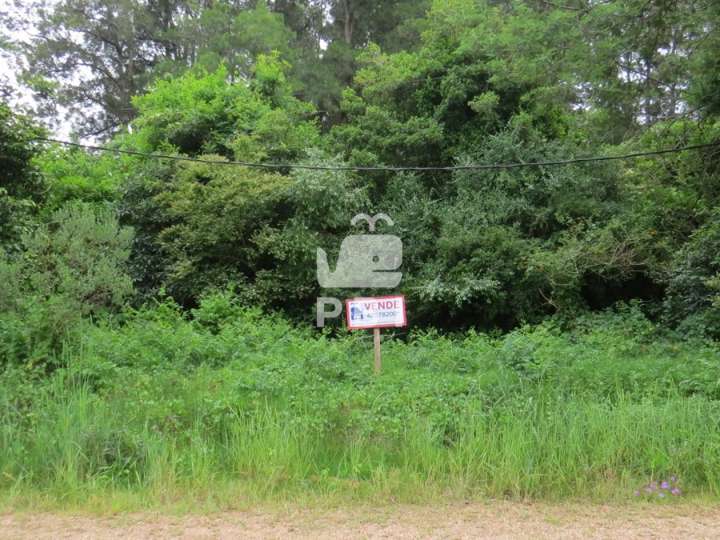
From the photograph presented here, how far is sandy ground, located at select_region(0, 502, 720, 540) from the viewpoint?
3734 mm

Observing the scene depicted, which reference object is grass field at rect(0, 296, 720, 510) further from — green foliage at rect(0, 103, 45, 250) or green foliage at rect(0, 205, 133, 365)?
green foliage at rect(0, 103, 45, 250)

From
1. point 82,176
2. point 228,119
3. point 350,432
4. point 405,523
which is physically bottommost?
point 405,523

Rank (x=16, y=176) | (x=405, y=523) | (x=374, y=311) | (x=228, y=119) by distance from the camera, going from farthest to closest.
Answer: (x=228, y=119) < (x=16, y=176) < (x=374, y=311) < (x=405, y=523)

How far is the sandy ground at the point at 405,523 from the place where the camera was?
12.3 ft

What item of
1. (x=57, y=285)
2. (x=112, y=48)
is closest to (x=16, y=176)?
(x=57, y=285)

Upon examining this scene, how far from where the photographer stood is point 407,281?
12.9 m

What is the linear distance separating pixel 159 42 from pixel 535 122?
70.7ft

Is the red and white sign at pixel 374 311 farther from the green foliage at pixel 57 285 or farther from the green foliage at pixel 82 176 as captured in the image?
the green foliage at pixel 82 176

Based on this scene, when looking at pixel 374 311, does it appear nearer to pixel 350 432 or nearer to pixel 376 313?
pixel 376 313

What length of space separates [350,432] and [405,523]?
5.09ft

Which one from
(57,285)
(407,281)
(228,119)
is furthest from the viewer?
(228,119)

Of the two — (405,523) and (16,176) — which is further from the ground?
(16,176)

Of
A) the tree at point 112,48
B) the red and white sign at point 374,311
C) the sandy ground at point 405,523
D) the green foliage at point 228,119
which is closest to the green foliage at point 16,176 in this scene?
the green foliage at point 228,119

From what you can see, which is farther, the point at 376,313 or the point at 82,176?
the point at 82,176
